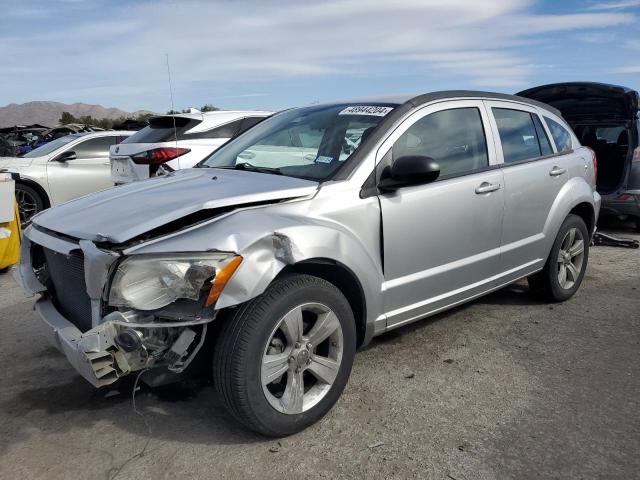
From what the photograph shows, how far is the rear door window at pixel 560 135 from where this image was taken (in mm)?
4660

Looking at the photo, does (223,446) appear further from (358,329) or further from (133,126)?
(133,126)

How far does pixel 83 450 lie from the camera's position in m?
2.68

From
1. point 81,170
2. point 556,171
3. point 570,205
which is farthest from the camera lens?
point 81,170

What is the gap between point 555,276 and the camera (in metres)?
4.61

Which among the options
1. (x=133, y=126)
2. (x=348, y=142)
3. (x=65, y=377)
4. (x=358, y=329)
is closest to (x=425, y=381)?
(x=358, y=329)

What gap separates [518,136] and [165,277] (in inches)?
119

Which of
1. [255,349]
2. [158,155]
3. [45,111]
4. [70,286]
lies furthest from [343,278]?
[45,111]

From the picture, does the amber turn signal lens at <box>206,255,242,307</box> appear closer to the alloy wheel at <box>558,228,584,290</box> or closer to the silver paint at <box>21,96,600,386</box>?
the silver paint at <box>21,96,600,386</box>

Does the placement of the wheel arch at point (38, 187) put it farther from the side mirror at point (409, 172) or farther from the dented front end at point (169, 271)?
the side mirror at point (409, 172)

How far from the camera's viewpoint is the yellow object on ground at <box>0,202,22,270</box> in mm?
5820

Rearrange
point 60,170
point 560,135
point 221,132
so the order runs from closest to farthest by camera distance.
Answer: point 560,135 → point 221,132 → point 60,170

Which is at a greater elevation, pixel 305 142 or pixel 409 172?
pixel 305 142

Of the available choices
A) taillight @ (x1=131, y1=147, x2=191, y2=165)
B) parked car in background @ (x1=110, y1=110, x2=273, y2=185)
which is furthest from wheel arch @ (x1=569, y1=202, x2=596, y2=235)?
taillight @ (x1=131, y1=147, x2=191, y2=165)

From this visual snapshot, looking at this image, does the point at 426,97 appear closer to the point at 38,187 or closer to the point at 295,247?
the point at 295,247
